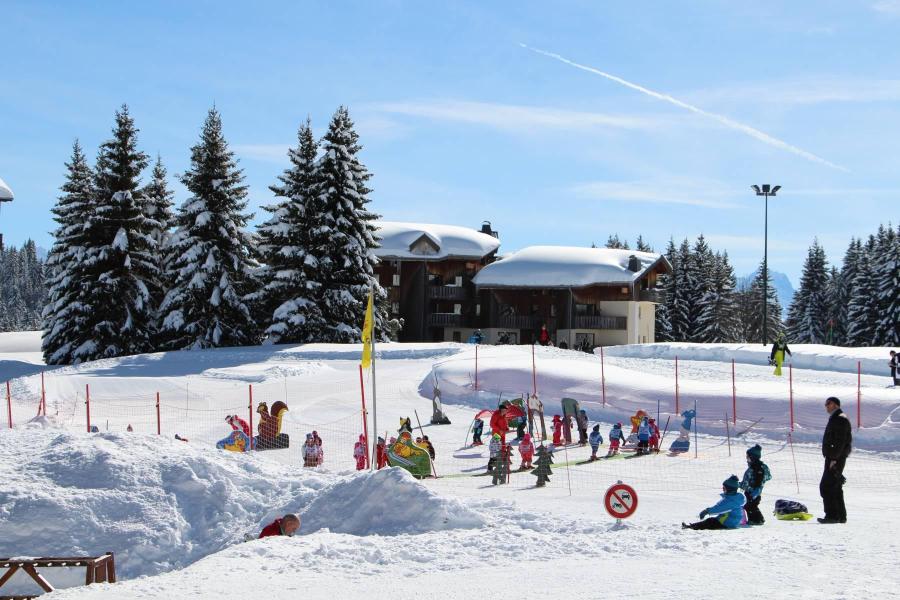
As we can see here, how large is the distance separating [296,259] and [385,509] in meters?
33.4

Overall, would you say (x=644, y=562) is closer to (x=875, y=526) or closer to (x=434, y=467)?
(x=875, y=526)

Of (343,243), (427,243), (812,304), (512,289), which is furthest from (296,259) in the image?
(812,304)

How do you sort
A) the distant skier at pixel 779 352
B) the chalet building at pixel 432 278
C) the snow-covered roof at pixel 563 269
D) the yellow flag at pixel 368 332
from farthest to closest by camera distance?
the chalet building at pixel 432 278 → the snow-covered roof at pixel 563 269 → the distant skier at pixel 779 352 → the yellow flag at pixel 368 332

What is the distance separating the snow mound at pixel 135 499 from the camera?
13523mm

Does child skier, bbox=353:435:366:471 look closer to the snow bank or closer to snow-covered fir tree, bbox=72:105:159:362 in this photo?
the snow bank

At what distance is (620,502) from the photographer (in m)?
11.6

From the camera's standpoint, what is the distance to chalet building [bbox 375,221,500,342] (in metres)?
60.1

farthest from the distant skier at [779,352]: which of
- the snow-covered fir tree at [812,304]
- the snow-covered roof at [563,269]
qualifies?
the snow-covered fir tree at [812,304]

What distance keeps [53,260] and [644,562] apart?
138ft

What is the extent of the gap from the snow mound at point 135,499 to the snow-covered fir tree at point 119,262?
30.1 metres

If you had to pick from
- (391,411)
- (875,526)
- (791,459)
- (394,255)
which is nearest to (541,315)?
(394,255)


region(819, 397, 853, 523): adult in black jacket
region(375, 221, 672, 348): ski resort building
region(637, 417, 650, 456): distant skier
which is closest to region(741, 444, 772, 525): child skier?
region(819, 397, 853, 523): adult in black jacket

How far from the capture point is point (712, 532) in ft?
36.4

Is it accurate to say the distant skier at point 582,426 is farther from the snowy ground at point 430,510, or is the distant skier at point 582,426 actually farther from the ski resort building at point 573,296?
the ski resort building at point 573,296
